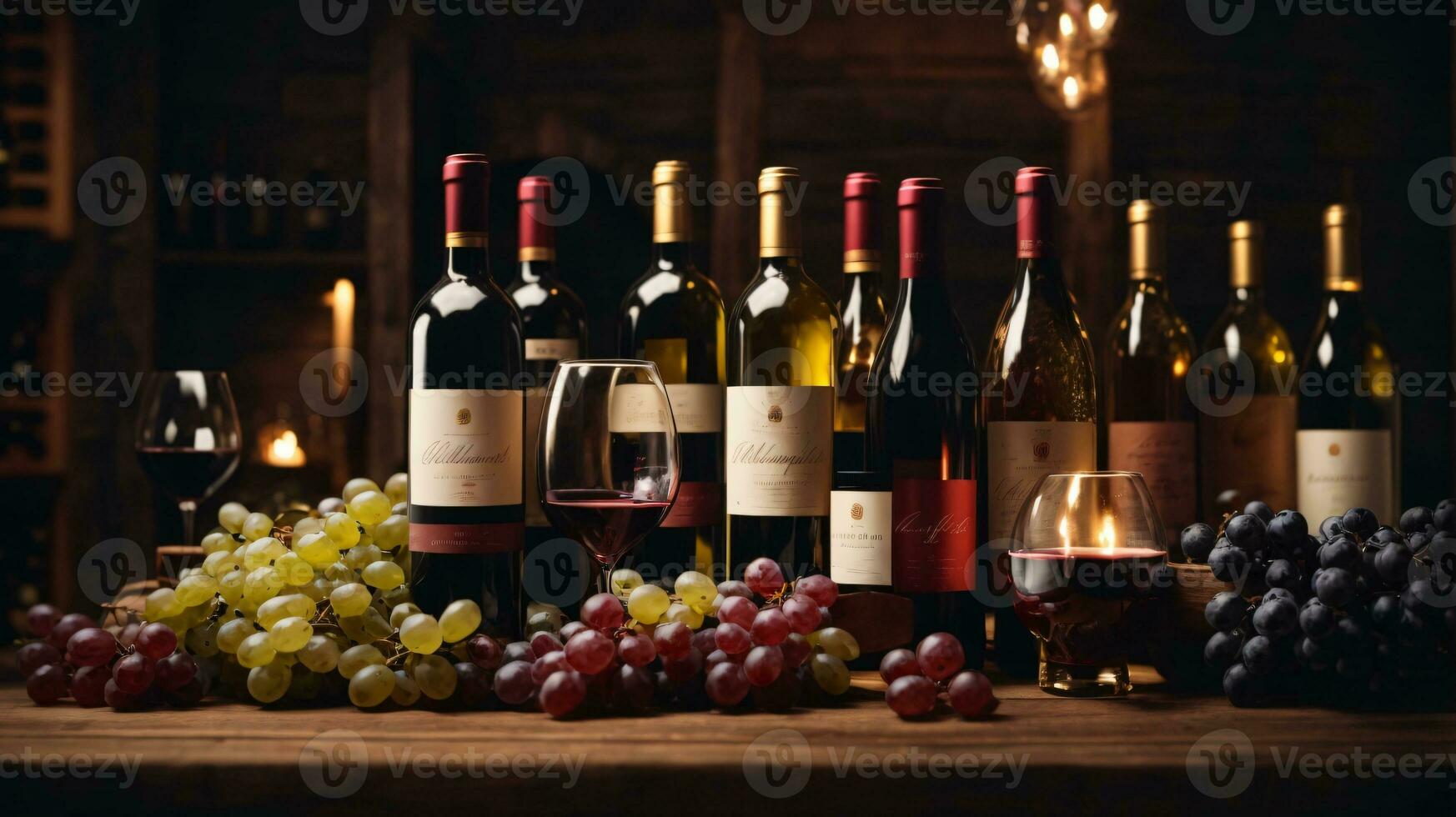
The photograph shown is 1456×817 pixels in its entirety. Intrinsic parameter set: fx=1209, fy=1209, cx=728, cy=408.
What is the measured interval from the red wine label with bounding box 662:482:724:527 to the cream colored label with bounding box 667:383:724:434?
0.05 meters

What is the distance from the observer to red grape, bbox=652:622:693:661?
86 centimetres

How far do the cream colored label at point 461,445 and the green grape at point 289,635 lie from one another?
0.13m

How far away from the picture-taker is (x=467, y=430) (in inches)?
36.9

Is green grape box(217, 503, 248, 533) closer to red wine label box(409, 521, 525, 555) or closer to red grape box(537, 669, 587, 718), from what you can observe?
red wine label box(409, 521, 525, 555)

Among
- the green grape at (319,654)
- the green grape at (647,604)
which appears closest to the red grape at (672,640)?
the green grape at (647,604)

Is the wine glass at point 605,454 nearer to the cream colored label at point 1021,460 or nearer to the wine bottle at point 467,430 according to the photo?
the wine bottle at point 467,430

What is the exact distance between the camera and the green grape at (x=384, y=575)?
0.95 m

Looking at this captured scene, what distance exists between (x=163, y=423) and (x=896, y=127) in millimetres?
1839

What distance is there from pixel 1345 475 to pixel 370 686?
109cm

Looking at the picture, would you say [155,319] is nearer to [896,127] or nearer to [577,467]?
[896,127]

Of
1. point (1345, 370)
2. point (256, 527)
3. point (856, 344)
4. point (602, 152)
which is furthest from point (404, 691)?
point (602, 152)

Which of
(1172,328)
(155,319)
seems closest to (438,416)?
(1172,328)

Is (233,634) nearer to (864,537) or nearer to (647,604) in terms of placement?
(647,604)

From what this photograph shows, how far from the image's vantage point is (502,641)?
964 millimetres
